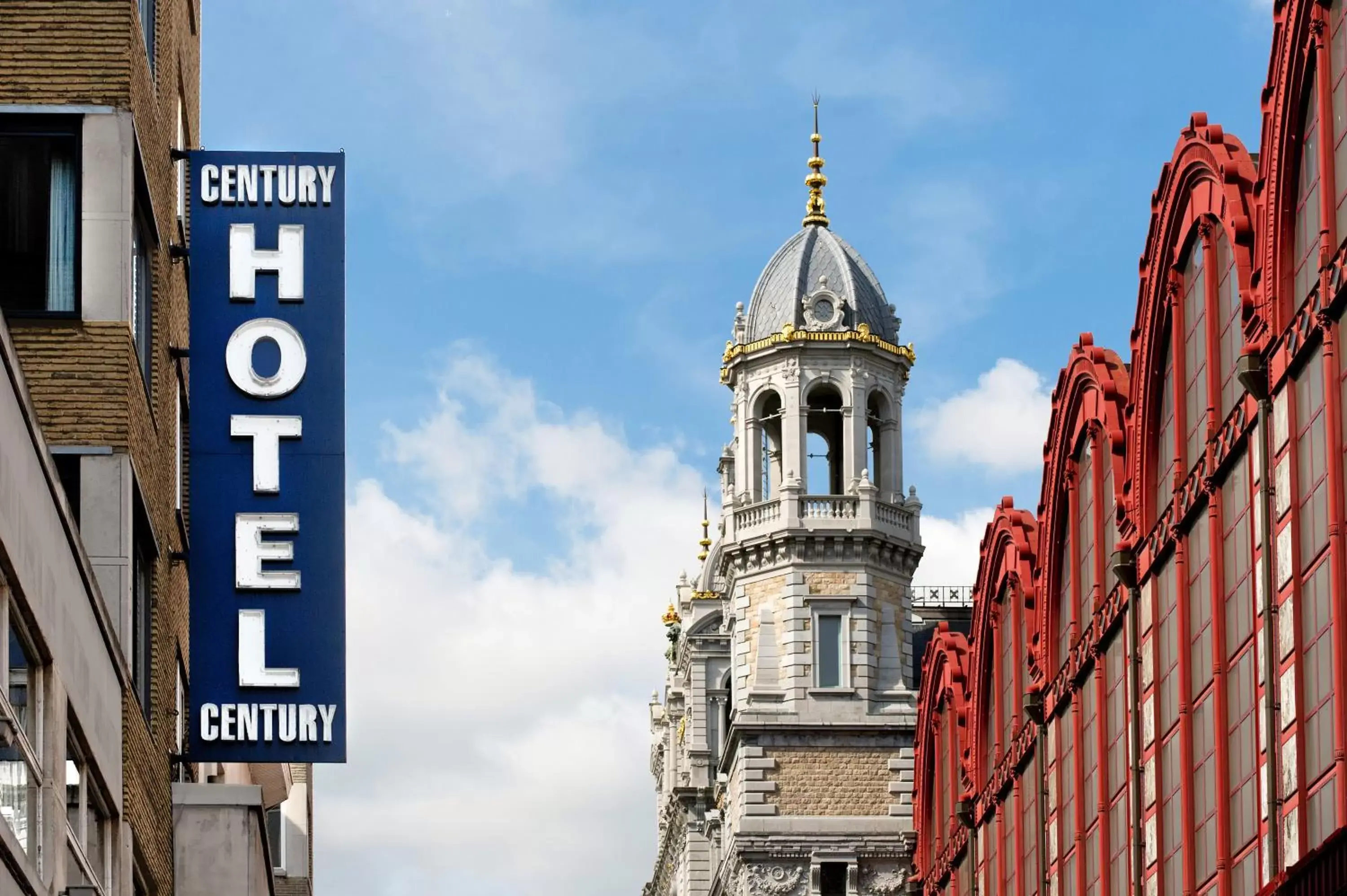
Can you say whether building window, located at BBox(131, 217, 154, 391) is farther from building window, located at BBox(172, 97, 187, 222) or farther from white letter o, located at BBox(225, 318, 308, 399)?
building window, located at BBox(172, 97, 187, 222)

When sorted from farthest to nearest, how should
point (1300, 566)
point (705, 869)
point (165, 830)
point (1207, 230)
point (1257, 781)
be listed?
point (705, 869)
point (1207, 230)
point (1257, 781)
point (1300, 566)
point (165, 830)

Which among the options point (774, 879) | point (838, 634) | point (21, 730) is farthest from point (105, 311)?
point (838, 634)

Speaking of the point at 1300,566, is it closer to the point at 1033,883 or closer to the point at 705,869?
the point at 1033,883

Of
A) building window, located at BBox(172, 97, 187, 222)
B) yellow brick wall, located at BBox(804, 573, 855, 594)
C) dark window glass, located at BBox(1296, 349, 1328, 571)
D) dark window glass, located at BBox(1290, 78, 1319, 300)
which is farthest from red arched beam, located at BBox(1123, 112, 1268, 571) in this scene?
yellow brick wall, located at BBox(804, 573, 855, 594)

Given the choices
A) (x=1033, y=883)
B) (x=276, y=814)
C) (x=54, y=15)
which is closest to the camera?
(x=54, y=15)

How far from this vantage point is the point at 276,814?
8700cm

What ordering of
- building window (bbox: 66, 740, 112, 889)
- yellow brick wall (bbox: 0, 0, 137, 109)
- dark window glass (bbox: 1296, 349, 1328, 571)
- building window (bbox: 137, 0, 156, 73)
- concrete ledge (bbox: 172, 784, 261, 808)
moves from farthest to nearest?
1. dark window glass (bbox: 1296, 349, 1328, 571)
2. concrete ledge (bbox: 172, 784, 261, 808)
3. building window (bbox: 137, 0, 156, 73)
4. yellow brick wall (bbox: 0, 0, 137, 109)
5. building window (bbox: 66, 740, 112, 889)

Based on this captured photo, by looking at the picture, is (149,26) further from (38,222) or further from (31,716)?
(31,716)

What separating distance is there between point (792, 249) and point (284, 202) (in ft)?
195

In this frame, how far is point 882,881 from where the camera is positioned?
90125 mm

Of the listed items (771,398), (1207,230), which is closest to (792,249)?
(771,398)

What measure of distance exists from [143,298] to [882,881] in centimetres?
5888

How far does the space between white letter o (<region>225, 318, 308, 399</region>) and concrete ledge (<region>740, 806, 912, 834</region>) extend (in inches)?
2210

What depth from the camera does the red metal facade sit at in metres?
38.6
